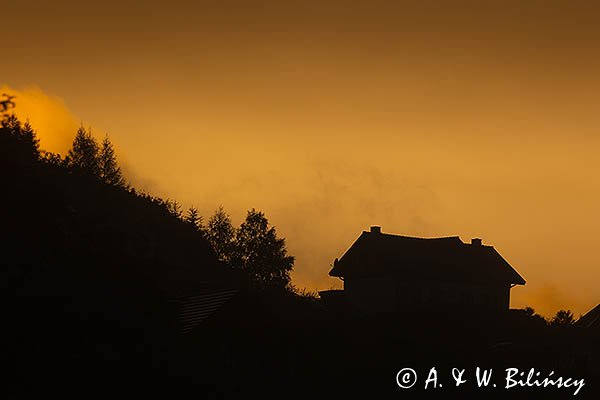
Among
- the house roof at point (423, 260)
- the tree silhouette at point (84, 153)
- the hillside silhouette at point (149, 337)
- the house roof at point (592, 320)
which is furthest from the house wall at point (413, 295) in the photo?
the tree silhouette at point (84, 153)

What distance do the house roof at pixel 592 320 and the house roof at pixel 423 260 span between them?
983 centimetres

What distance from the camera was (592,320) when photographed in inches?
3322

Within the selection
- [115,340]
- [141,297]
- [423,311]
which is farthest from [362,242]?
[115,340]

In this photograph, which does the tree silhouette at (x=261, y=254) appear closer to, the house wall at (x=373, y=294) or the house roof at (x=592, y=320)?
the house wall at (x=373, y=294)

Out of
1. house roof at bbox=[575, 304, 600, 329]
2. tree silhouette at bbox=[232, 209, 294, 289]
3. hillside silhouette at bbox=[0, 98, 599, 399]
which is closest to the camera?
hillside silhouette at bbox=[0, 98, 599, 399]

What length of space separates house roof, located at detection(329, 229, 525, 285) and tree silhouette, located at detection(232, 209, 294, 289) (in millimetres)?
17157

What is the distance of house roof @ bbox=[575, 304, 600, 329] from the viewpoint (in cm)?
8011

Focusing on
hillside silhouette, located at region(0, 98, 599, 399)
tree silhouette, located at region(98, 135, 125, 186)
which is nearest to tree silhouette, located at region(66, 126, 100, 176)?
tree silhouette, located at region(98, 135, 125, 186)

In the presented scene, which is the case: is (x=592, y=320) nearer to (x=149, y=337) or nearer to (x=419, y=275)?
(x=419, y=275)

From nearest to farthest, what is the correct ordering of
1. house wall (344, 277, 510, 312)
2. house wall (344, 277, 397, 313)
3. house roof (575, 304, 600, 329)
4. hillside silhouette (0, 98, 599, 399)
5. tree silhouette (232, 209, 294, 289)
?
hillside silhouette (0, 98, 599, 399) < house roof (575, 304, 600, 329) < house wall (344, 277, 510, 312) < house wall (344, 277, 397, 313) < tree silhouette (232, 209, 294, 289)

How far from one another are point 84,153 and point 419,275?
63.2 metres

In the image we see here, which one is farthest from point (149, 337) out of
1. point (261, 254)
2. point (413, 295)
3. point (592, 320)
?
point (261, 254)

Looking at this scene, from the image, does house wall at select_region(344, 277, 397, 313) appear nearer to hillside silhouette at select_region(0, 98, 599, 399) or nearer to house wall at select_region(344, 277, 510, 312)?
house wall at select_region(344, 277, 510, 312)

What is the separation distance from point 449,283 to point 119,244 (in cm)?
4504
